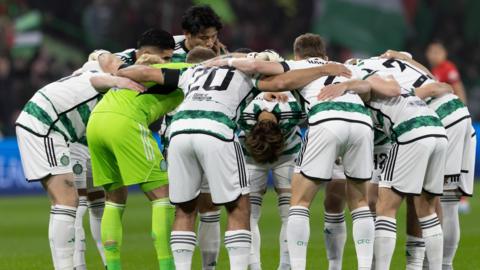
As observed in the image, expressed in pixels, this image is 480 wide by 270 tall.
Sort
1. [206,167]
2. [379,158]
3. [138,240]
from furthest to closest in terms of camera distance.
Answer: [138,240] < [379,158] < [206,167]

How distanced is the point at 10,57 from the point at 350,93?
57.5 feet

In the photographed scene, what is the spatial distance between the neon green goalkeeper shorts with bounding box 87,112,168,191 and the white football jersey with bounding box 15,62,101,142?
0.41m

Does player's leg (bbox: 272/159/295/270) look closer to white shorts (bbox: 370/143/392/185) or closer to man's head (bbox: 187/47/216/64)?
white shorts (bbox: 370/143/392/185)

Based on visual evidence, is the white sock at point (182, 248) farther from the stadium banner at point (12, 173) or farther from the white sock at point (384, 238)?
the stadium banner at point (12, 173)

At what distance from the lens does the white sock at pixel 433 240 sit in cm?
944

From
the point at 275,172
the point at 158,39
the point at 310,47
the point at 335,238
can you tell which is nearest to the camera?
the point at 310,47

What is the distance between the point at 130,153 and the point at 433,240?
8.61ft

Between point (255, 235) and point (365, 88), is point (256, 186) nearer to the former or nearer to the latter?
point (255, 235)

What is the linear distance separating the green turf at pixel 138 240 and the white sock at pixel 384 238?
2094 millimetres

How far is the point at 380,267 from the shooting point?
372 inches

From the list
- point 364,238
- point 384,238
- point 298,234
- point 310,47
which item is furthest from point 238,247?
point 310,47

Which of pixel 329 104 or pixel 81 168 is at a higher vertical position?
pixel 329 104

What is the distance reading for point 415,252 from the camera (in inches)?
389

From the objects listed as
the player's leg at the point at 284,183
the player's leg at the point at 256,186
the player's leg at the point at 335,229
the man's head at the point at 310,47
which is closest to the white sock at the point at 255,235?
the player's leg at the point at 256,186
